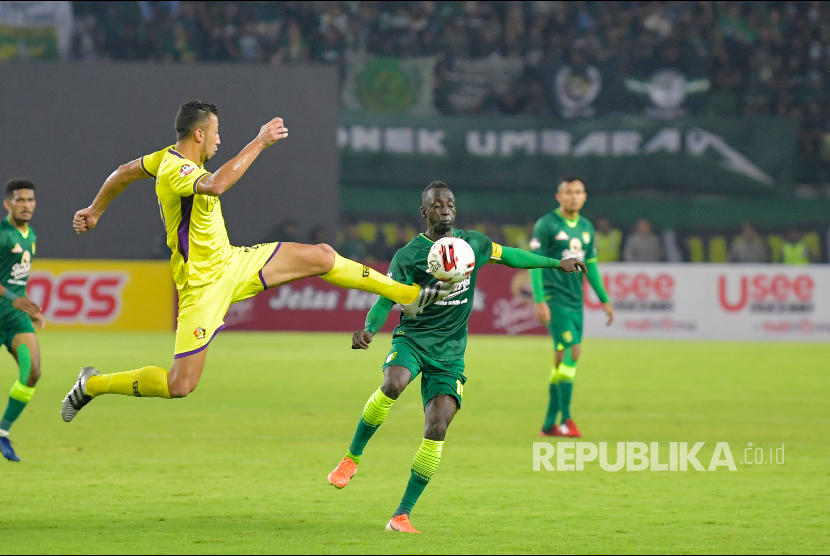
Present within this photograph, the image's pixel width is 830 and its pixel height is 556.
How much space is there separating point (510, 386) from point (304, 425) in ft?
14.1

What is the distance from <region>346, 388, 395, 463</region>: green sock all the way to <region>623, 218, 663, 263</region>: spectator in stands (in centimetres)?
1723

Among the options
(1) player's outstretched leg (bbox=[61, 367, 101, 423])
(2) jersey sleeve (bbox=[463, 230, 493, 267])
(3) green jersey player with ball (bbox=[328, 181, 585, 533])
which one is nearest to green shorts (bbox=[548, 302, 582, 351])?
(3) green jersey player with ball (bbox=[328, 181, 585, 533])

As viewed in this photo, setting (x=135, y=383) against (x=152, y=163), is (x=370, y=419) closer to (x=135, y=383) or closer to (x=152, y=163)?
(x=135, y=383)

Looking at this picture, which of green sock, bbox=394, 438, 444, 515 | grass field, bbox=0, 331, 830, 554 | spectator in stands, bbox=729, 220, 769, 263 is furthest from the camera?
A: spectator in stands, bbox=729, 220, 769, 263

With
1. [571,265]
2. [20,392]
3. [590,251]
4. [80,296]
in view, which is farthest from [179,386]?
[80,296]

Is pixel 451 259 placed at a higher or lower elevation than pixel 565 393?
higher

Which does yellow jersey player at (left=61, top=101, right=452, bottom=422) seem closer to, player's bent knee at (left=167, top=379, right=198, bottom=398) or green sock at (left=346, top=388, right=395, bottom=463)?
player's bent knee at (left=167, top=379, right=198, bottom=398)

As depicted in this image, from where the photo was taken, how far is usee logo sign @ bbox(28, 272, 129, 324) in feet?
73.8

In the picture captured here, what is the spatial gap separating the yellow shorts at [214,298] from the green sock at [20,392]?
326cm

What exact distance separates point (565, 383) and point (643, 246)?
43.8ft

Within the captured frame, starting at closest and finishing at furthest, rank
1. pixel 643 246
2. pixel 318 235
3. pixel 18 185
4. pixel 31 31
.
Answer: pixel 18 185 → pixel 318 235 → pixel 643 246 → pixel 31 31

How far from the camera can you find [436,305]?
723 centimetres

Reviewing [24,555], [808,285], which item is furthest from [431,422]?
[808,285]

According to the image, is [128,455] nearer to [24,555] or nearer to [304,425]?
[304,425]
